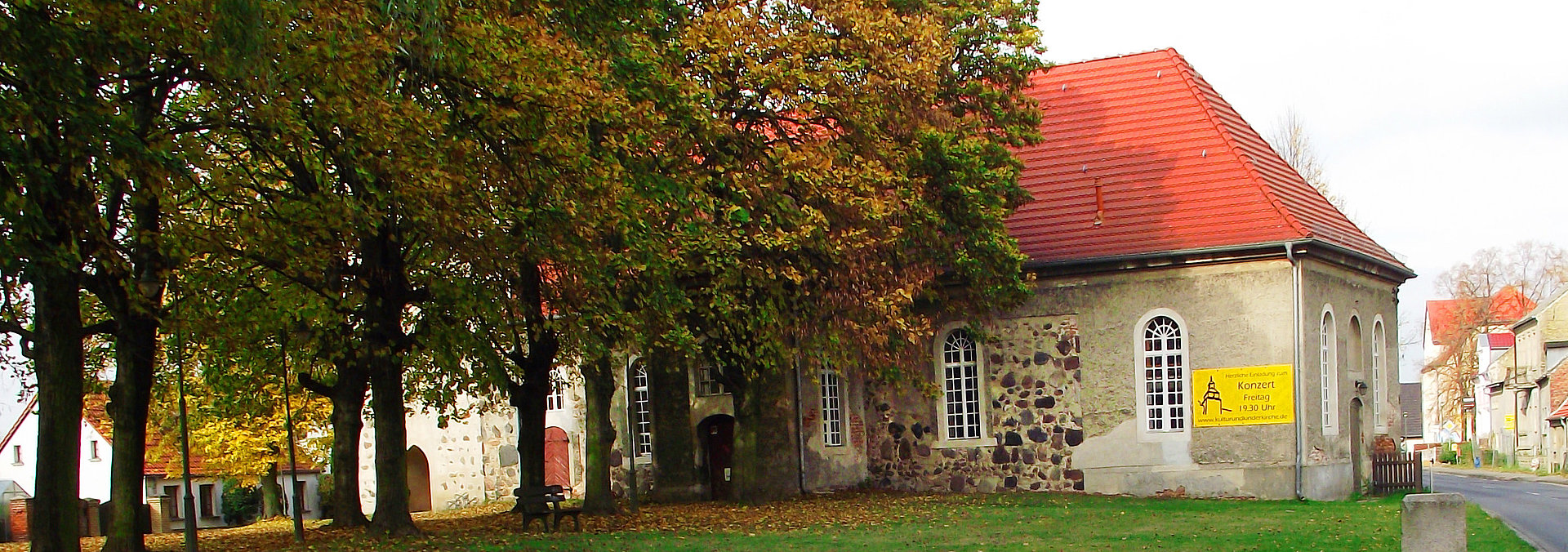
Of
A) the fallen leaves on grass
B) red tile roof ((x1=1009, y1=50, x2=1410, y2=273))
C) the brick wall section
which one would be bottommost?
the brick wall section

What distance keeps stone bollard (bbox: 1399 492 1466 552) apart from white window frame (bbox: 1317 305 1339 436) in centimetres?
1508

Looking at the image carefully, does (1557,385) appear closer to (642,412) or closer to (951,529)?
(642,412)

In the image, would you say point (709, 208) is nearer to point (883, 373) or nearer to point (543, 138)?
point (543, 138)

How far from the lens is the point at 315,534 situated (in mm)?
21000

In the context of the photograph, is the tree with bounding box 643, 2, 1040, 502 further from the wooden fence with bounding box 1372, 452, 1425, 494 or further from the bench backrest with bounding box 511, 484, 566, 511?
the wooden fence with bounding box 1372, 452, 1425, 494

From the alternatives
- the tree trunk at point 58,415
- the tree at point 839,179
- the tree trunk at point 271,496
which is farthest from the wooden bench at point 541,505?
the tree trunk at point 271,496

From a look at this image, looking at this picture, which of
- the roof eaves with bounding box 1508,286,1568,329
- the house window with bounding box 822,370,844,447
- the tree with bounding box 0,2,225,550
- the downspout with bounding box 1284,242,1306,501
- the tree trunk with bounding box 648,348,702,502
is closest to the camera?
the tree with bounding box 0,2,225,550

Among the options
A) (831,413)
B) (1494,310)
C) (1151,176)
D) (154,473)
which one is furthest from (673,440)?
(1494,310)

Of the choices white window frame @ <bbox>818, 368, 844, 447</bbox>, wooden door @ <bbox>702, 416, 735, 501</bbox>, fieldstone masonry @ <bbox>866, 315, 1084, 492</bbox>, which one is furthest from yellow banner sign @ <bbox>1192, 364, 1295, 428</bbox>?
wooden door @ <bbox>702, 416, 735, 501</bbox>

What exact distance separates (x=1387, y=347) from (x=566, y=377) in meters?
17.4

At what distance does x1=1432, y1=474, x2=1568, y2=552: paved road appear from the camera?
1844 centimetres

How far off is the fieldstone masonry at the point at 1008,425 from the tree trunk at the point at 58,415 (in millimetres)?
15835

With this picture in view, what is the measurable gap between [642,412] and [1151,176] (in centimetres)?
1159

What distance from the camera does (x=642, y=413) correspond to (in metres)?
31.4
